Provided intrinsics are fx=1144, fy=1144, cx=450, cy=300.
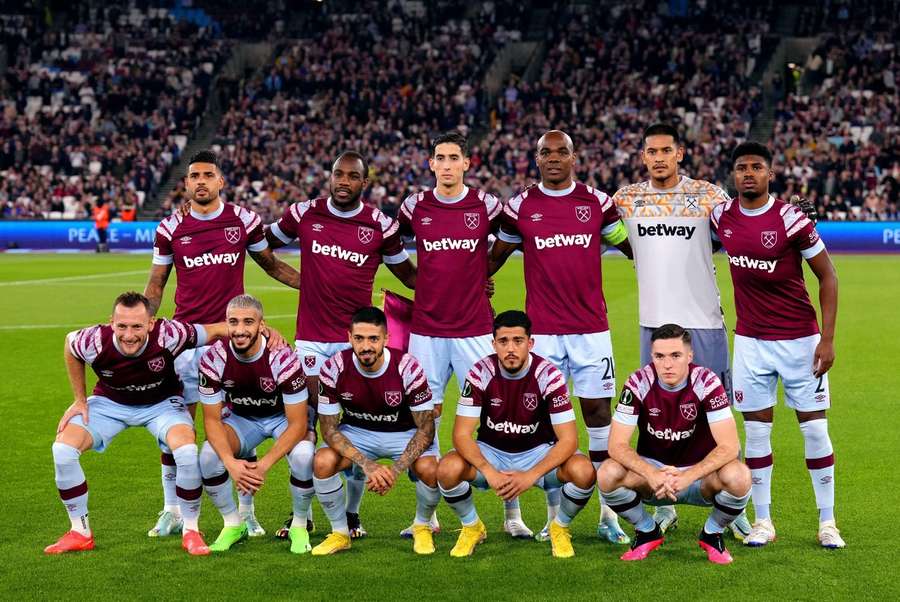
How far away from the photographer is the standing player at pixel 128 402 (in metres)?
6.60

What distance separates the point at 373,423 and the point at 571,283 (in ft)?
4.97

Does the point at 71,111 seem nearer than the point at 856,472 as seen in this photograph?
No

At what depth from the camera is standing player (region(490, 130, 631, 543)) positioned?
7152 millimetres

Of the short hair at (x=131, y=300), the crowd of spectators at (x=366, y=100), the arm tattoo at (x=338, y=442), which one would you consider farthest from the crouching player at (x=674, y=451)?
the crowd of spectators at (x=366, y=100)

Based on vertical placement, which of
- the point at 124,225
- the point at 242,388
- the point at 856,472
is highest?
the point at 242,388

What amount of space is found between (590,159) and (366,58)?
11509mm

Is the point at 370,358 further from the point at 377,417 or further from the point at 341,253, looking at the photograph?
the point at 341,253

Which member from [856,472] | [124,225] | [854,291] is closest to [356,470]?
[856,472]

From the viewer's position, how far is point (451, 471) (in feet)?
21.1

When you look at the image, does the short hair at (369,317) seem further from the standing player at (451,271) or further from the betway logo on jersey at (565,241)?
the betway logo on jersey at (565,241)

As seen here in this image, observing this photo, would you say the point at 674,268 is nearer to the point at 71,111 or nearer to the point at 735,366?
the point at 735,366

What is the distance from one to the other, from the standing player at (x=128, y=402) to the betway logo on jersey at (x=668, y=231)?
2.72 m

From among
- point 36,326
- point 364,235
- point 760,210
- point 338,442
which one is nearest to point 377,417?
point 338,442

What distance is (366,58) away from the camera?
1714 inches
